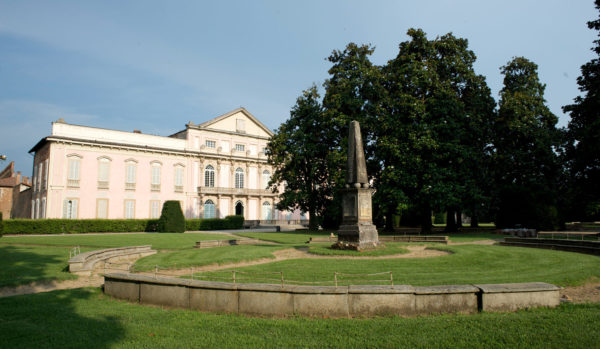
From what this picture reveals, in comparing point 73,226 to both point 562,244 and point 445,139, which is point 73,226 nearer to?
point 445,139

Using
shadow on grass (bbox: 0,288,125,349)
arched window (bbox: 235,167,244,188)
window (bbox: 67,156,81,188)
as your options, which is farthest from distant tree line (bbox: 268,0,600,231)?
window (bbox: 67,156,81,188)

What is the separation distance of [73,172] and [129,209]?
7560mm

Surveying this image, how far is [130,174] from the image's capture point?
4581 cm

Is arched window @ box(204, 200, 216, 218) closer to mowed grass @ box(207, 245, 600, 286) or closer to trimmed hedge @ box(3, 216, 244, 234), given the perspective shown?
trimmed hedge @ box(3, 216, 244, 234)

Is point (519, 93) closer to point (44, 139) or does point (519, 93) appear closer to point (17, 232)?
point (17, 232)

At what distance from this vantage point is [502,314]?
574 centimetres

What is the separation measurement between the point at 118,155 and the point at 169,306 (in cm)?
4325

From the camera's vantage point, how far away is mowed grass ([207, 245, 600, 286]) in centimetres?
852

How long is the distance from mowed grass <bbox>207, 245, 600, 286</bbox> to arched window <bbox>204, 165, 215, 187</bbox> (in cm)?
4214

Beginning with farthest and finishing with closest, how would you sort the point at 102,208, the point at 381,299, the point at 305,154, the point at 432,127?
the point at 102,208 < the point at 305,154 < the point at 432,127 < the point at 381,299

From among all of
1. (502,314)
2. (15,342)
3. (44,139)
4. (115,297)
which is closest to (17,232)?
(44,139)

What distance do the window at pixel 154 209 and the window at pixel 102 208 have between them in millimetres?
5260

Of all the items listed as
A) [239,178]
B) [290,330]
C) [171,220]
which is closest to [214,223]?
[171,220]

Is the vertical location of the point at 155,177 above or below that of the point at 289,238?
above
